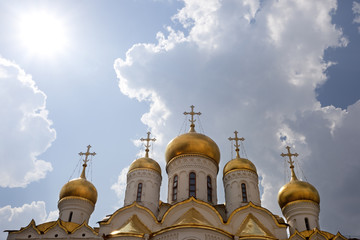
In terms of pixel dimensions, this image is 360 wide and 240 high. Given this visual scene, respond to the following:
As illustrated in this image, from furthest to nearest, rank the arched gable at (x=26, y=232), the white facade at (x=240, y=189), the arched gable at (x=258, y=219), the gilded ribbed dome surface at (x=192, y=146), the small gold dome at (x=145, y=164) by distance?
the small gold dome at (x=145, y=164)
the gilded ribbed dome surface at (x=192, y=146)
the white facade at (x=240, y=189)
the arched gable at (x=26, y=232)
the arched gable at (x=258, y=219)

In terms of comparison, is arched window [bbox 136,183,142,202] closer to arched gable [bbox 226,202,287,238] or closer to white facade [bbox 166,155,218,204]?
white facade [bbox 166,155,218,204]

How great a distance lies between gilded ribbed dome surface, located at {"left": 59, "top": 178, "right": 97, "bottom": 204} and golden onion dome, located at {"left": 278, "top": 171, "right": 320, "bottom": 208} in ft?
30.3

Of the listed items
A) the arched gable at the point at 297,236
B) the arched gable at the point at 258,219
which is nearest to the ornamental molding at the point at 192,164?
the arched gable at the point at 258,219

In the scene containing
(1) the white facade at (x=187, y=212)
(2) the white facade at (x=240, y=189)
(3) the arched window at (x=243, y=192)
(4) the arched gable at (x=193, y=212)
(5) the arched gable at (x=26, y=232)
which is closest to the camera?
(1) the white facade at (x=187, y=212)

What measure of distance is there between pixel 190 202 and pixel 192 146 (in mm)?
3440

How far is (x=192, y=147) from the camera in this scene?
718 inches

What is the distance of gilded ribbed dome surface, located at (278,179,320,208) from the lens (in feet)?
59.2

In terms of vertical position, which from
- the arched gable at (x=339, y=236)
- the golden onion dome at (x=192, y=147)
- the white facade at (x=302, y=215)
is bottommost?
the arched gable at (x=339, y=236)

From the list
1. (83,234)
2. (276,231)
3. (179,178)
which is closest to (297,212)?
(276,231)

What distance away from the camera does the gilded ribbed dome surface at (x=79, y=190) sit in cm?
1831

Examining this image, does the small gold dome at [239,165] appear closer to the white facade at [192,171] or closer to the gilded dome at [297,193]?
the white facade at [192,171]

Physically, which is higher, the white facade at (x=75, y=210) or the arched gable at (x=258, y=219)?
the white facade at (x=75, y=210)

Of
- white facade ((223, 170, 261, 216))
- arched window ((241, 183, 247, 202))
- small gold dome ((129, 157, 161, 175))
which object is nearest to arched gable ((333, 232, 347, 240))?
white facade ((223, 170, 261, 216))

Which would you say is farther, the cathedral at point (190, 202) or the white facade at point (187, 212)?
the cathedral at point (190, 202)
